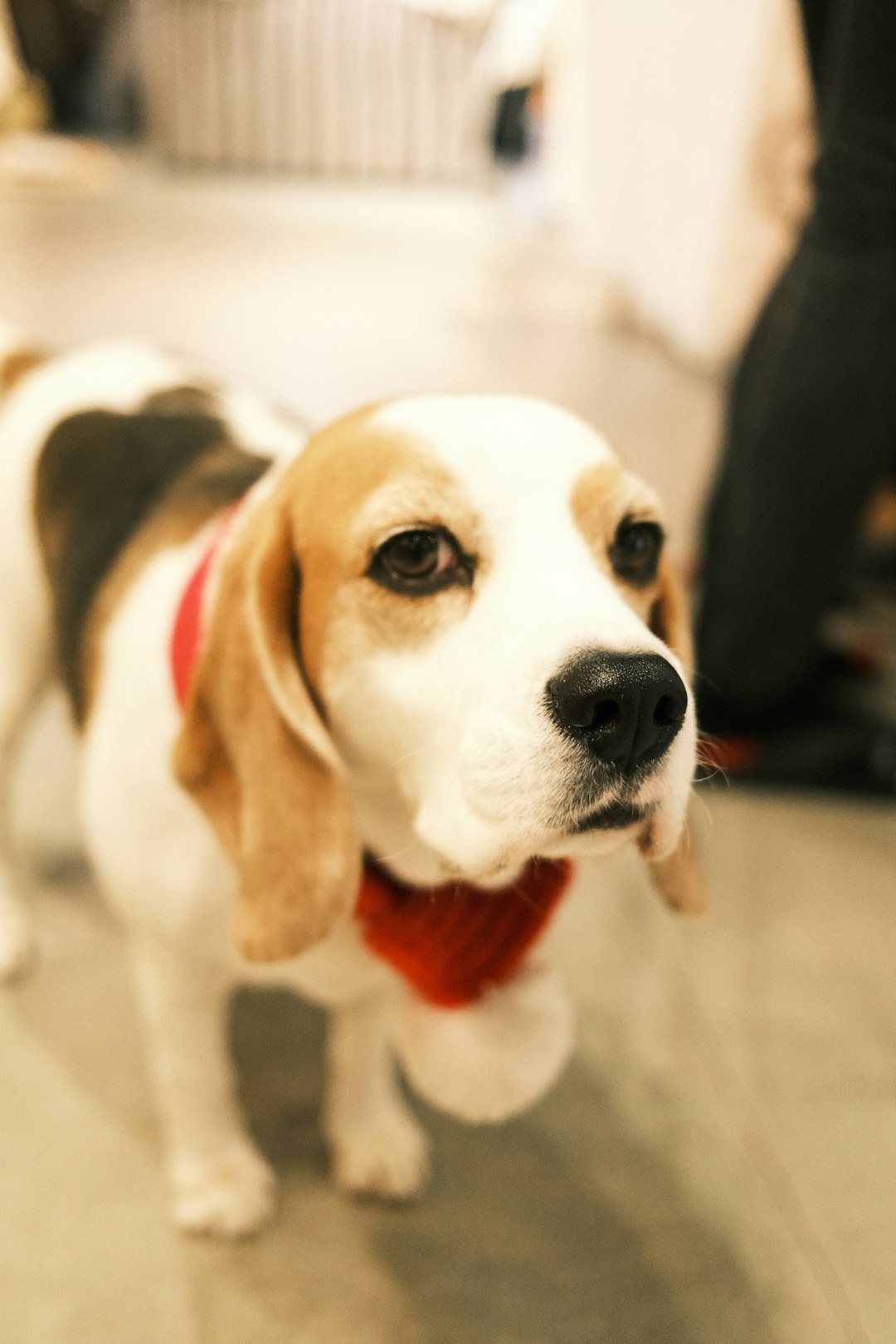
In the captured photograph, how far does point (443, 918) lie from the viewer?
104 cm

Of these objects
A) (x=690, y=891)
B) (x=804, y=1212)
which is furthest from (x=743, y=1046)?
(x=690, y=891)

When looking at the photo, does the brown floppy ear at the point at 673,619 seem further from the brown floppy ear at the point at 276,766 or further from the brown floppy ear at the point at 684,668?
the brown floppy ear at the point at 276,766

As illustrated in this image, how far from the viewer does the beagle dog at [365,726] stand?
0.82 m

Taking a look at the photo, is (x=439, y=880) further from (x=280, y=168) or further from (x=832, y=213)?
(x=280, y=168)

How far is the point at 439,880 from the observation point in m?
1.03

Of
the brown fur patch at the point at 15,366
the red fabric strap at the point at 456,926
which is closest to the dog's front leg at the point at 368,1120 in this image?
the red fabric strap at the point at 456,926

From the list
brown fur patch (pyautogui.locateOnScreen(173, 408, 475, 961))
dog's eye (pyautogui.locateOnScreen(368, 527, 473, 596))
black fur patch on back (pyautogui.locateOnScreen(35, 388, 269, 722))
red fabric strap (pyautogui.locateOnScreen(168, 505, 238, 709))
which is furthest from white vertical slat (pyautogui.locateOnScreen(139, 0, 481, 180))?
dog's eye (pyautogui.locateOnScreen(368, 527, 473, 596))

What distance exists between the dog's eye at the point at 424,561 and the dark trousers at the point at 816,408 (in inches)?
30.3

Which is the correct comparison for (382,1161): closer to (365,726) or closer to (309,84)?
(365,726)

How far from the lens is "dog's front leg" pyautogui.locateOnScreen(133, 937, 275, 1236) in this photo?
117 cm

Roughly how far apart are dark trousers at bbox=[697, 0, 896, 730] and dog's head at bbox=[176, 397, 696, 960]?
0.73 m

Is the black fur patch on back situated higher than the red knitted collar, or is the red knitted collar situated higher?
the black fur patch on back

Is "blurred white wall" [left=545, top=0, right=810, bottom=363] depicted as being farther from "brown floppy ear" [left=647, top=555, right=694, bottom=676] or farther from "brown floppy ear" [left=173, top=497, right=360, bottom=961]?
"brown floppy ear" [left=173, top=497, right=360, bottom=961]

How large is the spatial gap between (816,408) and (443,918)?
115 cm
